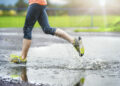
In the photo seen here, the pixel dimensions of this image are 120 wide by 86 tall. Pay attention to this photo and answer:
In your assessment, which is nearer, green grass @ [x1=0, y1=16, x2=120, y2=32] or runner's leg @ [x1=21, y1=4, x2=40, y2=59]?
runner's leg @ [x1=21, y1=4, x2=40, y2=59]

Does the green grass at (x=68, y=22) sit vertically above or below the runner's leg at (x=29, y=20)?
below

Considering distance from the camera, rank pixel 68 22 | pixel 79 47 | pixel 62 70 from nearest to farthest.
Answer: pixel 62 70, pixel 79 47, pixel 68 22

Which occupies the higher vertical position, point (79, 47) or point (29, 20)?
point (29, 20)

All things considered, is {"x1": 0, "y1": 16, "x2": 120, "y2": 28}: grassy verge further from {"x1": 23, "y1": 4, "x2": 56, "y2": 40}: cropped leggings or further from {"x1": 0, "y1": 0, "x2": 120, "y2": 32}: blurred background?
{"x1": 23, "y1": 4, "x2": 56, "y2": 40}: cropped leggings

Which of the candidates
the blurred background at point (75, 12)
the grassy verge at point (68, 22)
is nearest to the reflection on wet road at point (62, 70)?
the grassy verge at point (68, 22)

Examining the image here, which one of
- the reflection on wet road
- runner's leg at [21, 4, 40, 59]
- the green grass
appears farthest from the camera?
the green grass

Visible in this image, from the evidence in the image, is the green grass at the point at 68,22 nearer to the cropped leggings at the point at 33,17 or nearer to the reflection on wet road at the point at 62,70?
the reflection on wet road at the point at 62,70

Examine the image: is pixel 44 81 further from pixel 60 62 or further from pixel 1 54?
pixel 1 54

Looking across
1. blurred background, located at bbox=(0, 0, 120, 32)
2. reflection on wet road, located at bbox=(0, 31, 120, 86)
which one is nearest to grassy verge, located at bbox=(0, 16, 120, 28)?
blurred background, located at bbox=(0, 0, 120, 32)

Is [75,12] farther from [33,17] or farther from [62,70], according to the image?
[62,70]

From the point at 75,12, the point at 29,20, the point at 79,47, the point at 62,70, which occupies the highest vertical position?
the point at 29,20

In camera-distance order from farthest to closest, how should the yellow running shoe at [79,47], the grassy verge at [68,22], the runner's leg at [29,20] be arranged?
the grassy verge at [68,22]
the yellow running shoe at [79,47]
the runner's leg at [29,20]

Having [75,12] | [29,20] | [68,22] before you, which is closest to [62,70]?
[29,20]

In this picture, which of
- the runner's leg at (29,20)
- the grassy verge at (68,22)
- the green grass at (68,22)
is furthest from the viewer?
the grassy verge at (68,22)
